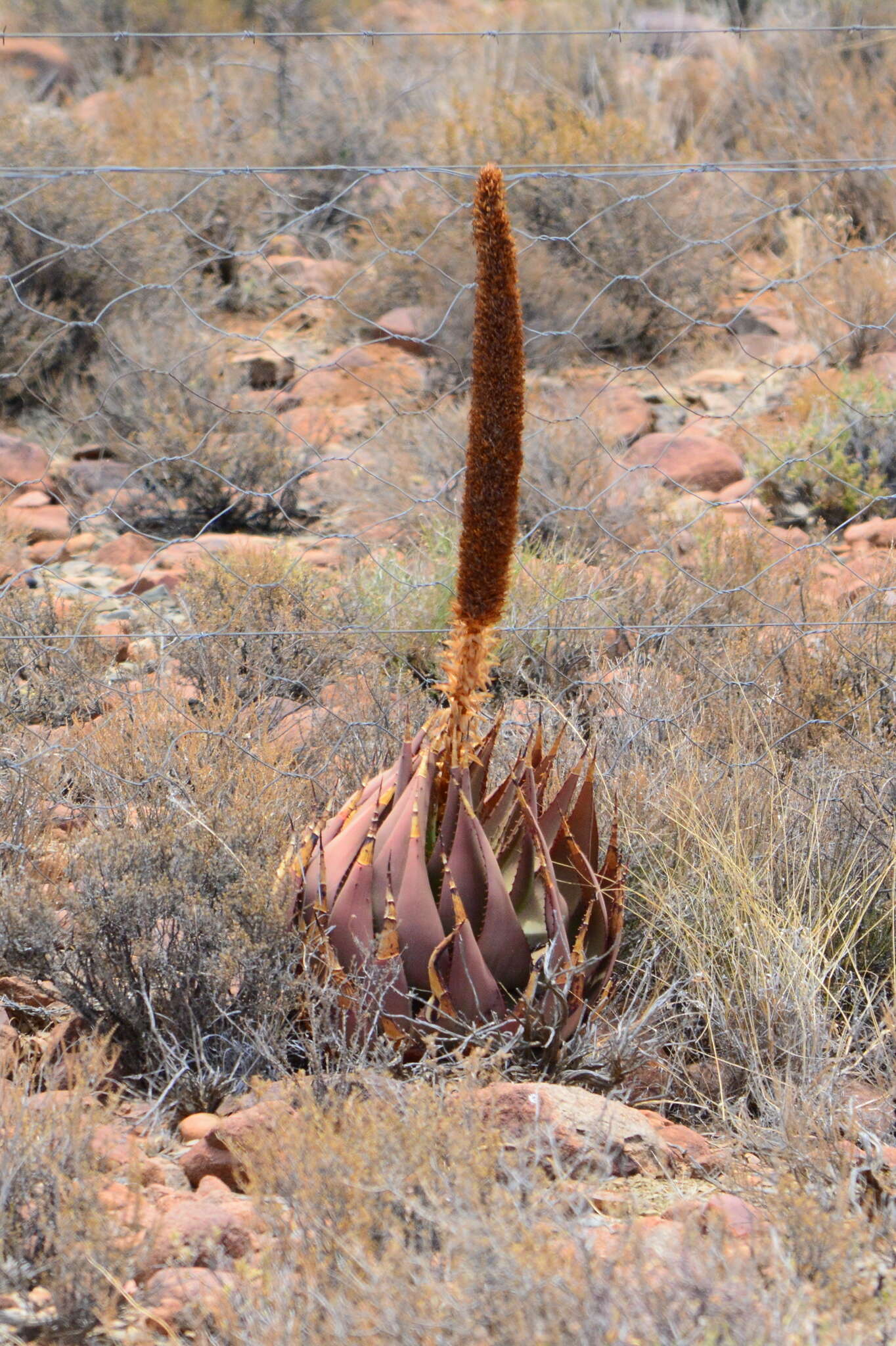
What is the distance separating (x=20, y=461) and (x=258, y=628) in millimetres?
2223

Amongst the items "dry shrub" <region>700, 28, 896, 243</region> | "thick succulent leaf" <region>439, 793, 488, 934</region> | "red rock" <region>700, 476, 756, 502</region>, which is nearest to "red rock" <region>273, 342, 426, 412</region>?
"red rock" <region>700, 476, 756, 502</region>

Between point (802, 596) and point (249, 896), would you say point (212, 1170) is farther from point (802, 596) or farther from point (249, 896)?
point (802, 596)

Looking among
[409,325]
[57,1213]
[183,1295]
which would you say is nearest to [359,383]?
[409,325]

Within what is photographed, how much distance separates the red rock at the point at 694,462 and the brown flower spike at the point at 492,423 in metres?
3.92

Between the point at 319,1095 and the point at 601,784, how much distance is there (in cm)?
134

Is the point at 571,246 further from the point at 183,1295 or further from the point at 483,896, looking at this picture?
the point at 183,1295

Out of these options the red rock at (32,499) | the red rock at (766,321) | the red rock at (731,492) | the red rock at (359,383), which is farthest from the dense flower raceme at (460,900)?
the red rock at (766,321)

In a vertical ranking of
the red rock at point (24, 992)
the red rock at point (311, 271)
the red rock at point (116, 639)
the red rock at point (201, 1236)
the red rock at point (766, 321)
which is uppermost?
the red rock at point (311, 271)

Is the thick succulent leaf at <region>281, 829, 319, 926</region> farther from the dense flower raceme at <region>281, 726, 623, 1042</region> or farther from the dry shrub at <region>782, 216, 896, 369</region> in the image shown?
the dry shrub at <region>782, 216, 896, 369</region>

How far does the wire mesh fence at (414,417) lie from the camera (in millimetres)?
3869

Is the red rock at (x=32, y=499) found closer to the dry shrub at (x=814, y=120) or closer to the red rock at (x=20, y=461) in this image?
the red rock at (x=20, y=461)

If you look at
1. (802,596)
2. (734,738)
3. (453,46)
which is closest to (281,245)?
(453,46)

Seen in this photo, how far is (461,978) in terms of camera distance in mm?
2244

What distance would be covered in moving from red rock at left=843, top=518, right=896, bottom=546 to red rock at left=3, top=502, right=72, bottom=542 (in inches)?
132
